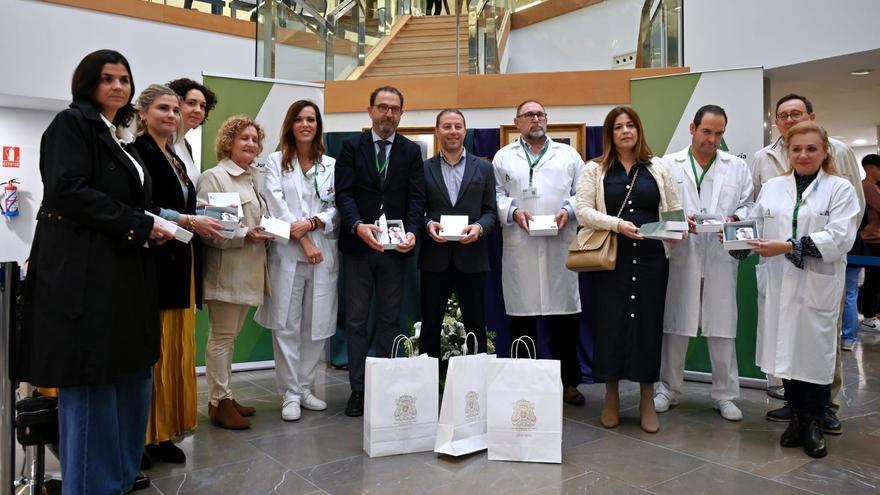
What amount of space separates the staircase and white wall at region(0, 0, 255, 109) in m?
2.44

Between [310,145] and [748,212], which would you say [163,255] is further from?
[748,212]

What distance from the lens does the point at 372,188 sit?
361cm

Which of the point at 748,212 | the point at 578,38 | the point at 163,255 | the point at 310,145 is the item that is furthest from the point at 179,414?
the point at 578,38

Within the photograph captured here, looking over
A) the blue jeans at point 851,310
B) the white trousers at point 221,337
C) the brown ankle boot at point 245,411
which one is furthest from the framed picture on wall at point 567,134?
the blue jeans at point 851,310

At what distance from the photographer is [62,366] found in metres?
2.03

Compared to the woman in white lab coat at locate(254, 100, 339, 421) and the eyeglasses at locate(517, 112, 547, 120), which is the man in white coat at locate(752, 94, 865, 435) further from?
the woman in white lab coat at locate(254, 100, 339, 421)

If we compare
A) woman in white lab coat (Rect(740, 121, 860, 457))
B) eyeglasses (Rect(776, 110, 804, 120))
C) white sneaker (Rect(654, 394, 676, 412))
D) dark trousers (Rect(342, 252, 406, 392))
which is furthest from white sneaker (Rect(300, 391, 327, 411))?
eyeglasses (Rect(776, 110, 804, 120))

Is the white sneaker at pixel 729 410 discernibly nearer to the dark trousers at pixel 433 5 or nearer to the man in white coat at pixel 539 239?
the man in white coat at pixel 539 239

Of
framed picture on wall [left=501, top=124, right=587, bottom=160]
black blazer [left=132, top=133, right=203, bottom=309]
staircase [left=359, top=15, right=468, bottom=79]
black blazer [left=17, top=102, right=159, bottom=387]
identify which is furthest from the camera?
staircase [left=359, top=15, right=468, bottom=79]

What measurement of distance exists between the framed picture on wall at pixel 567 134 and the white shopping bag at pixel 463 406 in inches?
96.3

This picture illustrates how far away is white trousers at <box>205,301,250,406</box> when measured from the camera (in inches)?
129

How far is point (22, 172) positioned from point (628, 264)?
8250 mm

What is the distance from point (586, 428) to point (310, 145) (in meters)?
2.28

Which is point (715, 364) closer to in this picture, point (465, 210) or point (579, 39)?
point (465, 210)
